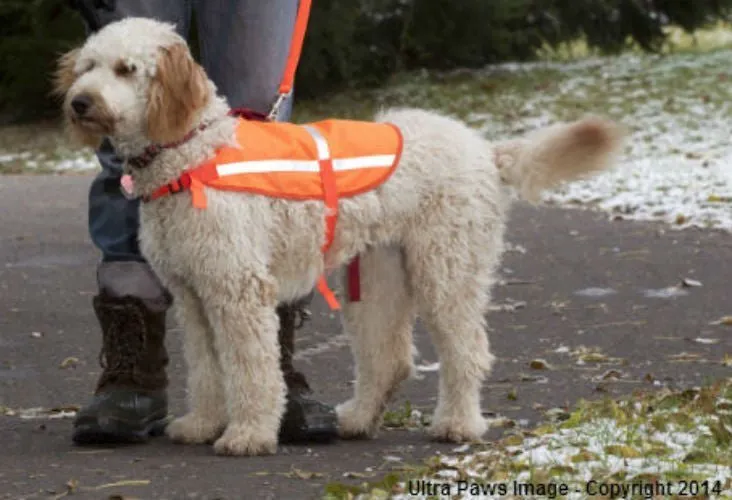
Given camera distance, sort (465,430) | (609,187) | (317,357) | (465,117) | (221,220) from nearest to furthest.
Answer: (221,220) → (465,430) → (317,357) → (609,187) → (465,117)

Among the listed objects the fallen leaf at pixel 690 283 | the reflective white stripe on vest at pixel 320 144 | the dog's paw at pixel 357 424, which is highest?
the reflective white stripe on vest at pixel 320 144

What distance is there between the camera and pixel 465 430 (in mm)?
5203

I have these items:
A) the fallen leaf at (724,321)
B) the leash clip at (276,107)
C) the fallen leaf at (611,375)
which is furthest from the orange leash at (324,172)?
the fallen leaf at (724,321)

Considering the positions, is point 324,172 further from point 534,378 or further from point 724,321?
point 724,321

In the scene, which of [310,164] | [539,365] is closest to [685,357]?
[539,365]

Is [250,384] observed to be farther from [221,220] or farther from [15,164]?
[15,164]

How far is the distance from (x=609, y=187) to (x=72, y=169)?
17.3ft

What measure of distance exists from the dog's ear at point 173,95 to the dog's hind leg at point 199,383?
531 mm

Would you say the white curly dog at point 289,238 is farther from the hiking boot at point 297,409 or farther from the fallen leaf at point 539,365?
the fallen leaf at point 539,365

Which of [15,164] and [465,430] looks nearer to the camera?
[465,430]

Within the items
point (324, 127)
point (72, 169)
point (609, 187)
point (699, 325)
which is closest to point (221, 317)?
point (324, 127)

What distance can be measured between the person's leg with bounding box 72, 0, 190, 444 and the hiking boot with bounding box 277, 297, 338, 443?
1.33ft

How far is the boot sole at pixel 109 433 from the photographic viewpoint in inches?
201

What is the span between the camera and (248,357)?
191 inches
